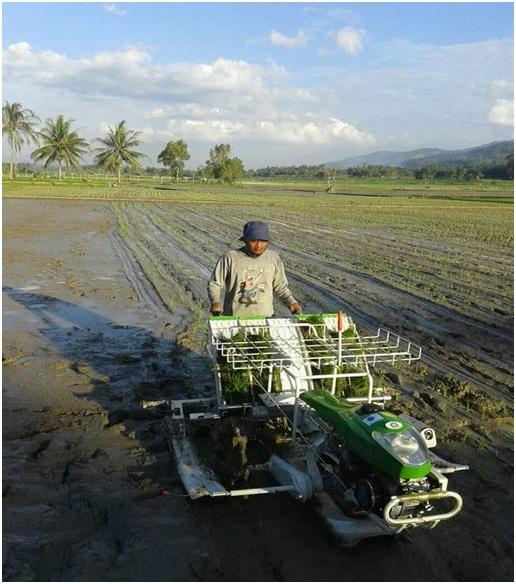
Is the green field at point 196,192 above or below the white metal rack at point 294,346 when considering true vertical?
above

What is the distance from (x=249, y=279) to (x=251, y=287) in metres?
0.08

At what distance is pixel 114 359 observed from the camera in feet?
23.4

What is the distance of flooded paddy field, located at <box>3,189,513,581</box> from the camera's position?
346 cm

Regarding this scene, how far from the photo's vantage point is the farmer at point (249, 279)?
17.5 feet

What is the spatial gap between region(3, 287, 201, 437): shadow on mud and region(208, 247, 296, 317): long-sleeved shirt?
126 cm

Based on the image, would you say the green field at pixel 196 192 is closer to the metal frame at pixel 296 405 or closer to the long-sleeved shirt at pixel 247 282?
the long-sleeved shirt at pixel 247 282

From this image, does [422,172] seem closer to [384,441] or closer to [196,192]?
[196,192]

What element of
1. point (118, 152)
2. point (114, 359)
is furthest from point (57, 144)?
point (114, 359)

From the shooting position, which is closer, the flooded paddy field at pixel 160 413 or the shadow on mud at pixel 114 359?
the flooded paddy field at pixel 160 413

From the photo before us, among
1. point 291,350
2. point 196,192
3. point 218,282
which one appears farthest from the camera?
point 196,192

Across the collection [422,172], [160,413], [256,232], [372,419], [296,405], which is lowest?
[160,413]

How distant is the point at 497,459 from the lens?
15.7ft

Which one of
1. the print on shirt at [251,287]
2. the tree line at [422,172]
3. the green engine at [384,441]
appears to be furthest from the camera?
the tree line at [422,172]

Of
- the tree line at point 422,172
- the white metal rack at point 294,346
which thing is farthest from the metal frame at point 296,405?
the tree line at point 422,172
